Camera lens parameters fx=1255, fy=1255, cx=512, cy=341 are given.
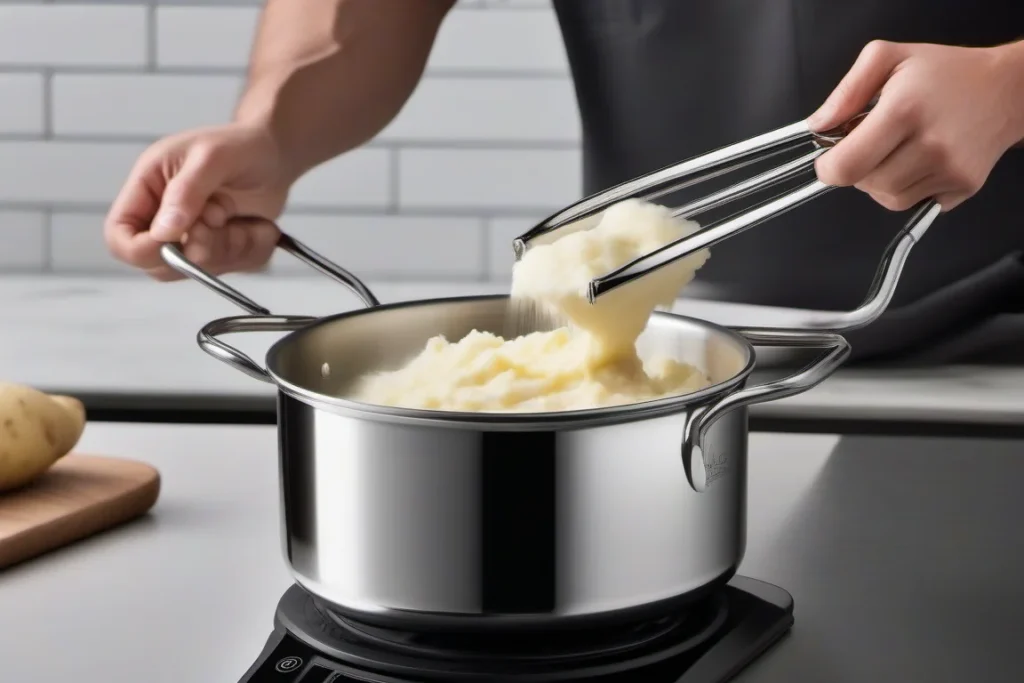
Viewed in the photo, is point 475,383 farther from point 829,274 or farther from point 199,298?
point 199,298

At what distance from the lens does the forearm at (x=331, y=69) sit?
116 cm

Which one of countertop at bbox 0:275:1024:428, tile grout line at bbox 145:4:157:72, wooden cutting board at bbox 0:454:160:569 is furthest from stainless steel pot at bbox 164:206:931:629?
tile grout line at bbox 145:4:157:72

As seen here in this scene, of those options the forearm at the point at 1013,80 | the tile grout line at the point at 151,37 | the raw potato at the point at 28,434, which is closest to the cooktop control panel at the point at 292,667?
the raw potato at the point at 28,434

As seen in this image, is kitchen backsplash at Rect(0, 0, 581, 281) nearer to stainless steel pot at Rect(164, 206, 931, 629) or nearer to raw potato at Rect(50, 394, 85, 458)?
raw potato at Rect(50, 394, 85, 458)

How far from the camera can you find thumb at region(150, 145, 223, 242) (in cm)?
87

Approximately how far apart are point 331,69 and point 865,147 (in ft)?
2.27

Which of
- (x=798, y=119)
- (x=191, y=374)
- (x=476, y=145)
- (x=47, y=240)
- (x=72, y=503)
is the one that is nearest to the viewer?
(x=72, y=503)

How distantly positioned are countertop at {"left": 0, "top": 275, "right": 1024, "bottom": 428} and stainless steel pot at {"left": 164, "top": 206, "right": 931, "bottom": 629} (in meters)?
0.46

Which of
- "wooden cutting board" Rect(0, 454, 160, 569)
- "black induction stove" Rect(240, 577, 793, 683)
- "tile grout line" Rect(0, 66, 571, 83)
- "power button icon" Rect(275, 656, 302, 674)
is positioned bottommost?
"power button icon" Rect(275, 656, 302, 674)

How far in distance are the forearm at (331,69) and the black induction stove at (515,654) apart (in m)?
0.61

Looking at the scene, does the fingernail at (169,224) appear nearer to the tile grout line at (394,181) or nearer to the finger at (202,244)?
the finger at (202,244)

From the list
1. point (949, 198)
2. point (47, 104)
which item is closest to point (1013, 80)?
point (949, 198)

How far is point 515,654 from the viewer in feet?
1.94

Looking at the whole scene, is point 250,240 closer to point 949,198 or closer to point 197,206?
point 197,206
